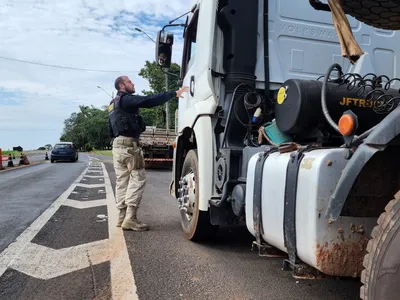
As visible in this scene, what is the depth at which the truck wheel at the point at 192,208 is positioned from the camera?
4.16 meters

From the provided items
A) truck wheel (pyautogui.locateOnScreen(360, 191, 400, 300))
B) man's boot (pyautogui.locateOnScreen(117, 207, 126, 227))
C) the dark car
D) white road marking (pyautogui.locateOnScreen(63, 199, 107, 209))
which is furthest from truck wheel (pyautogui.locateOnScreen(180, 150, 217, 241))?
the dark car

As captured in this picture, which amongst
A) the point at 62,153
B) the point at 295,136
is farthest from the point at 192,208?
the point at 62,153

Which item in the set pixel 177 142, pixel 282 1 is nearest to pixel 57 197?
pixel 177 142

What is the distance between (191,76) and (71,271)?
2.46 m

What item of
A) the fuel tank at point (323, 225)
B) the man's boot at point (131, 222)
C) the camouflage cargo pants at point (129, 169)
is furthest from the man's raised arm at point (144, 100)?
the fuel tank at point (323, 225)

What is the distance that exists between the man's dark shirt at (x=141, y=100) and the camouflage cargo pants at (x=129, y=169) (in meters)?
0.42

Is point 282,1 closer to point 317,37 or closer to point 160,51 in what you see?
point 317,37

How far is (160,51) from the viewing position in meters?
5.26

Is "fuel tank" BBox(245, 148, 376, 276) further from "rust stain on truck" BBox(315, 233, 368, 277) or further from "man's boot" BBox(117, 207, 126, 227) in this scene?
"man's boot" BBox(117, 207, 126, 227)

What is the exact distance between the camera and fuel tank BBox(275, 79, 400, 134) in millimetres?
2809

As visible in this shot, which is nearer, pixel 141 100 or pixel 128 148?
pixel 141 100

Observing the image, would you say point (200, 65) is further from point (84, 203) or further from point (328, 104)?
point (84, 203)

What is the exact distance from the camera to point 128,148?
5230 millimetres

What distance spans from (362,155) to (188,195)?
8.87ft
